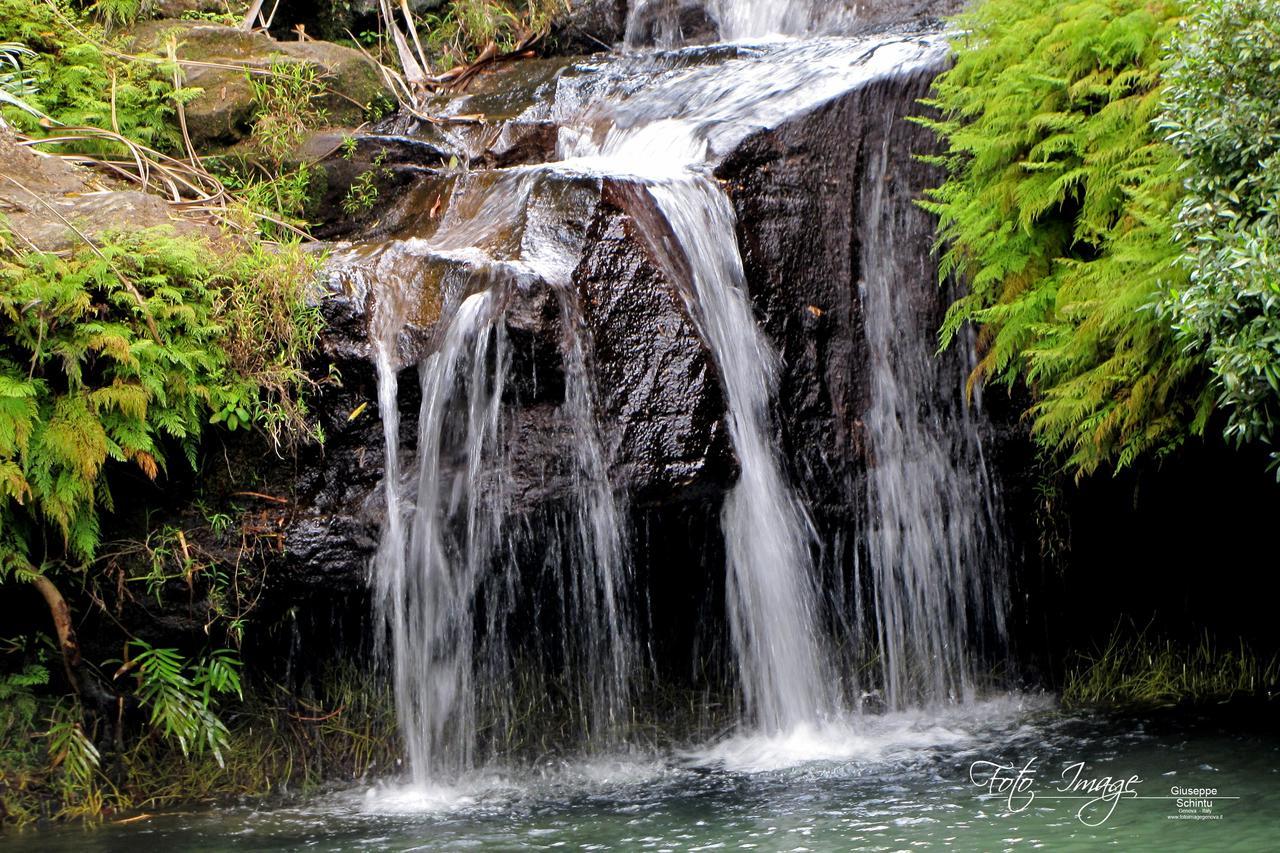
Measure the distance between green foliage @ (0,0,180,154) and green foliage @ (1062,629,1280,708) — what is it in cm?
713

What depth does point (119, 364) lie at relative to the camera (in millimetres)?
5734

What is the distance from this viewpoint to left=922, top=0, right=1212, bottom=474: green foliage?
18.9 feet

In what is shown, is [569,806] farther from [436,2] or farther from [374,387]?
[436,2]

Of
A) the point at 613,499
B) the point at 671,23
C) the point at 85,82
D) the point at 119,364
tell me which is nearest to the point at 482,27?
the point at 671,23

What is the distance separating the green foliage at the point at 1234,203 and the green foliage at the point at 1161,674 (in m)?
2.33

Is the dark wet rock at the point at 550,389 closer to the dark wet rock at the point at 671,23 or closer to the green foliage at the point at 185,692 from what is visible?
the green foliage at the point at 185,692

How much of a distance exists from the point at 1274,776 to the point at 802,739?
2.31m

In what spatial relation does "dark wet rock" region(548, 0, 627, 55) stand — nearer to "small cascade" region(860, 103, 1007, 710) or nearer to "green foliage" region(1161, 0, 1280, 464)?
"small cascade" region(860, 103, 1007, 710)

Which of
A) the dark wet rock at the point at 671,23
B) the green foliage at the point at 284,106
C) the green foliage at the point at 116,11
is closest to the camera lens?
the green foliage at the point at 284,106

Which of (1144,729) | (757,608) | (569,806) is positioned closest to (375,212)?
(757,608)

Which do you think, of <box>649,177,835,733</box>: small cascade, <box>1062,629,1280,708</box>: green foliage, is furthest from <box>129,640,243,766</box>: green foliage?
<box>1062,629,1280,708</box>: green foliage

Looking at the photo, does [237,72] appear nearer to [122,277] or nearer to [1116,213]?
→ [122,277]

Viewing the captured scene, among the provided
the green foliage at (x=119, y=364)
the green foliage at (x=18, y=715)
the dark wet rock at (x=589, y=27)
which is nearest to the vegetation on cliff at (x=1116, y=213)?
the green foliage at (x=119, y=364)

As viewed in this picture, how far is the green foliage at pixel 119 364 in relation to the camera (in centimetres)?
552
